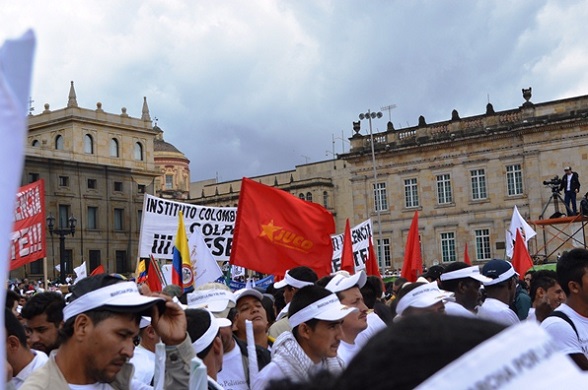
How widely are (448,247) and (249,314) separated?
4052cm

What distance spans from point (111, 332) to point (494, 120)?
4288 centimetres

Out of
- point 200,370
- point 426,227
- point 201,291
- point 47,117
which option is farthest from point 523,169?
point 47,117

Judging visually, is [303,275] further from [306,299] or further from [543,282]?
[306,299]

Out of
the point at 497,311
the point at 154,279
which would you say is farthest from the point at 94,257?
the point at 497,311

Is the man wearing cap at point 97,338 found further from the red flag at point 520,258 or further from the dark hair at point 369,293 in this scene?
the red flag at point 520,258

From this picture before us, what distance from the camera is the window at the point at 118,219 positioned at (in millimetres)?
69188

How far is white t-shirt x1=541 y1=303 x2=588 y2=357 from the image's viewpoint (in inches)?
190

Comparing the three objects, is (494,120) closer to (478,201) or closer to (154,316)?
(478,201)

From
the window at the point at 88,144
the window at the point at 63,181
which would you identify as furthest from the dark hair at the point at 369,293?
the window at the point at 88,144

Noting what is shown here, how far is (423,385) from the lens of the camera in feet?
3.37

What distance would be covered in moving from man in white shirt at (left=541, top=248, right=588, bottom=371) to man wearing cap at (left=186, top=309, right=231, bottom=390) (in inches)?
81.5

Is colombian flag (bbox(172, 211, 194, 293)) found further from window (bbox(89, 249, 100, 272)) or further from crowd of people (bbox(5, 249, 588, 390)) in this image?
window (bbox(89, 249, 100, 272))

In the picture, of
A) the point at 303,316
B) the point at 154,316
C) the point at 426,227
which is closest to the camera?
the point at 154,316

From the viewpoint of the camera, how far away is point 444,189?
45.7 metres
